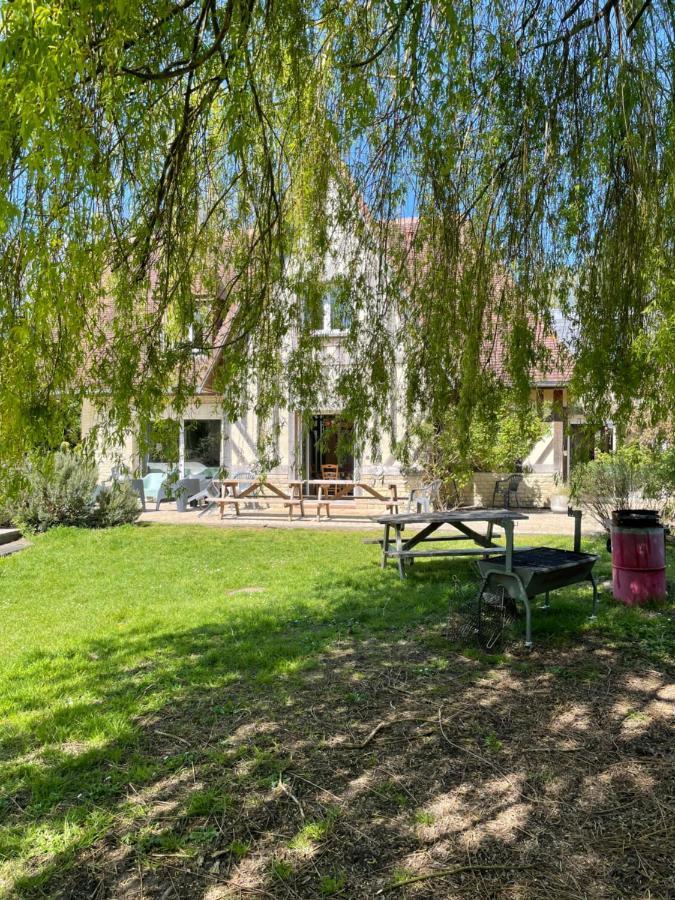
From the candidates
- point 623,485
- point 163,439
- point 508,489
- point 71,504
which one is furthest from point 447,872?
point 508,489

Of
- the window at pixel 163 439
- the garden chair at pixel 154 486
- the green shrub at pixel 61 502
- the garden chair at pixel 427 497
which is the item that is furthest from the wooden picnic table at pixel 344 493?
the window at pixel 163 439

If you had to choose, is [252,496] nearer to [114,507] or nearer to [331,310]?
[114,507]

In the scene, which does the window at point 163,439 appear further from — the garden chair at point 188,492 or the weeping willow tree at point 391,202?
the garden chair at point 188,492

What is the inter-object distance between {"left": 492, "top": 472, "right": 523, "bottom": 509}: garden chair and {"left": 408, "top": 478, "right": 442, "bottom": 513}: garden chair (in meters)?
1.37

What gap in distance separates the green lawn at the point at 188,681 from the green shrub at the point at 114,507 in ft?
11.4

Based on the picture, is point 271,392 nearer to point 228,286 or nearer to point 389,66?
point 228,286

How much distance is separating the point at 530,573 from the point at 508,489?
10272 millimetres

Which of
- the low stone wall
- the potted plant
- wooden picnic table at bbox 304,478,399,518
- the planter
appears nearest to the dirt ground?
wooden picnic table at bbox 304,478,399,518

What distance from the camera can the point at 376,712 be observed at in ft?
14.5

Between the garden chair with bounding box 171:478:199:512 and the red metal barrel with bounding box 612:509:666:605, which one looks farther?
the garden chair with bounding box 171:478:199:512

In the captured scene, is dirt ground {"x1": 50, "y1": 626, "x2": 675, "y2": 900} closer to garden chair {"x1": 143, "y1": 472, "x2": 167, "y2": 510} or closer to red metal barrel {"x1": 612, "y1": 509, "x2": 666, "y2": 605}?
red metal barrel {"x1": 612, "y1": 509, "x2": 666, "y2": 605}

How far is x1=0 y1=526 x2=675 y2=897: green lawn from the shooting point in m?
3.12

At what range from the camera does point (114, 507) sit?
45.2ft

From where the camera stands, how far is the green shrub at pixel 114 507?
1372cm
